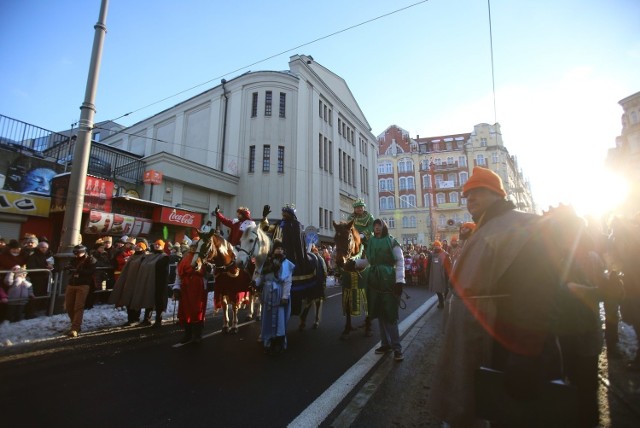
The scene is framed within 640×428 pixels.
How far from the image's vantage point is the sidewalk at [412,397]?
3139 mm

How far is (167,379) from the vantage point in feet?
14.0

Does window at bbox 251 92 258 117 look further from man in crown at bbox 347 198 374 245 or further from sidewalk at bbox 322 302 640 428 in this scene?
sidewalk at bbox 322 302 640 428

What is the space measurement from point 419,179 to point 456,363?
63.7 meters

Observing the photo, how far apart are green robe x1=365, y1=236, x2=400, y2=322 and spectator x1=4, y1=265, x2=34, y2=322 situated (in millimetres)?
7775

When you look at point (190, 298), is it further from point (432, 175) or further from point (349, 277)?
point (432, 175)

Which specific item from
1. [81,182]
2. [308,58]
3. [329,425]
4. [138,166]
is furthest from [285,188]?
[329,425]

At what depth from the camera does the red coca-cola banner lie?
17453mm

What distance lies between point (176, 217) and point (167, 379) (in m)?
15.4

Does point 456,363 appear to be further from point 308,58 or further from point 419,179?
point 419,179

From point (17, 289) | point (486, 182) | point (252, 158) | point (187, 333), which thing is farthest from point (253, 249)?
point (252, 158)

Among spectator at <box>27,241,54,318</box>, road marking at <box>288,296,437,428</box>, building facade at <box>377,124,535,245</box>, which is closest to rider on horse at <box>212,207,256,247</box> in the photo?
road marking at <box>288,296,437,428</box>

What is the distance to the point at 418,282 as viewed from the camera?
20750 millimetres

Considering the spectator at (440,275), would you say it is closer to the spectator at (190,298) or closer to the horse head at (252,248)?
the horse head at (252,248)

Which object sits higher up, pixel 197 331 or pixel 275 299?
pixel 275 299
